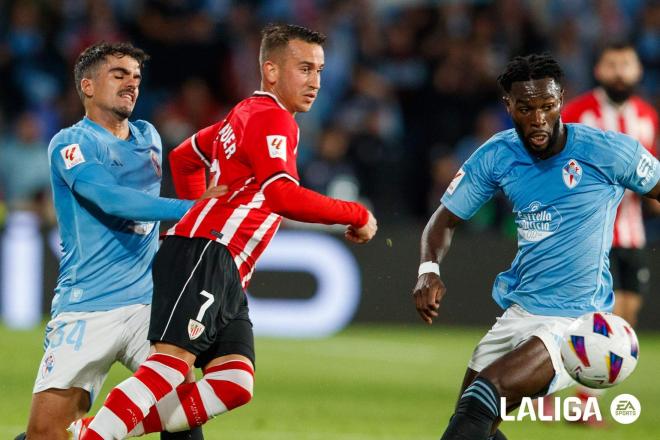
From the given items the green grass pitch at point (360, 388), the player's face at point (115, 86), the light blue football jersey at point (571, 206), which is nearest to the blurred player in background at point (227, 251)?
the player's face at point (115, 86)

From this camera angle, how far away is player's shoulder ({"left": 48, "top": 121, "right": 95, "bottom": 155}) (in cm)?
534

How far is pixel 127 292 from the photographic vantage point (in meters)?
5.44

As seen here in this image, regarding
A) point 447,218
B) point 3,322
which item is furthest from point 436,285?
point 3,322

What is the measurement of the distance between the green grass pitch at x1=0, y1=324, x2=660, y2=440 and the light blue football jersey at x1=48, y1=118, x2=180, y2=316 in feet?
4.93

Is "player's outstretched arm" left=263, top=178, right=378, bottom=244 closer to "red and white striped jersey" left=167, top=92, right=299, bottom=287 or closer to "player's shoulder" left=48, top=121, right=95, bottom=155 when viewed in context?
"red and white striped jersey" left=167, top=92, right=299, bottom=287

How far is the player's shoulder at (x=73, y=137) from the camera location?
17.5 ft

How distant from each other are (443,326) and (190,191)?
22.2 feet

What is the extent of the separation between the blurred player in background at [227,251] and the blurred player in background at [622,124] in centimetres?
313

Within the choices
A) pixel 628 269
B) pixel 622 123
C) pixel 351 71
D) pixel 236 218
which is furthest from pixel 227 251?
pixel 351 71

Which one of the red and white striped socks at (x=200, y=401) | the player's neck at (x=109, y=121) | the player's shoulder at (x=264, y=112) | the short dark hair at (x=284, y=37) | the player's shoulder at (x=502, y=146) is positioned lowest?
the red and white striped socks at (x=200, y=401)

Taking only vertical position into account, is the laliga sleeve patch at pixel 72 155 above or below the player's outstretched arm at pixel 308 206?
Answer: above

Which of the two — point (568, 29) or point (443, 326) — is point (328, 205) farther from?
point (568, 29)

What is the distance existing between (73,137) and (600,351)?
2484 millimetres

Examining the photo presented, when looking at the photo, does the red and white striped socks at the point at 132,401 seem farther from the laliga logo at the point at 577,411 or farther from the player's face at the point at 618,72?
the player's face at the point at 618,72
